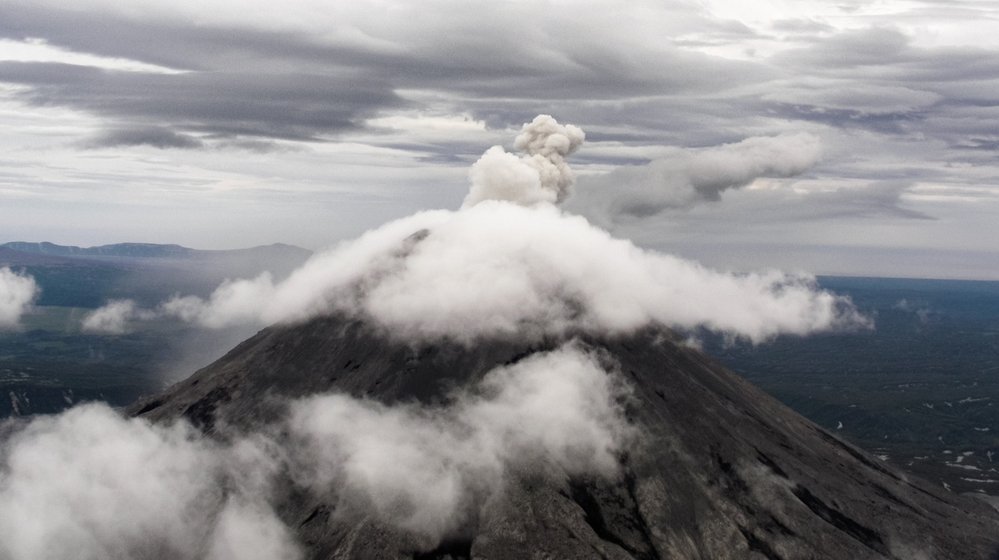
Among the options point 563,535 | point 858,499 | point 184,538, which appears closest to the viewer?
point 563,535

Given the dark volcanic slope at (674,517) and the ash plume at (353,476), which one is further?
the ash plume at (353,476)

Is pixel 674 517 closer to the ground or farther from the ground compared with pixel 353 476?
closer to the ground

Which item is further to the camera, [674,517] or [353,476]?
[353,476]

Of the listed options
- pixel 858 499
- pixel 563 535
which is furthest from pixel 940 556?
Answer: pixel 563 535

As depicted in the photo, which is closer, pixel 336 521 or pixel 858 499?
pixel 336 521

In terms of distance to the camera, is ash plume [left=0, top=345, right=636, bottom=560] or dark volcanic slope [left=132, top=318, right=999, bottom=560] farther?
ash plume [left=0, top=345, right=636, bottom=560]

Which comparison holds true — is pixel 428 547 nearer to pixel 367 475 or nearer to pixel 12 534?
pixel 367 475

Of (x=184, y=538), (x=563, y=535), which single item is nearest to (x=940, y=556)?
(x=563, y=535)

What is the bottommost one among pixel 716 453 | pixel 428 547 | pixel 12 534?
pixel 12 534

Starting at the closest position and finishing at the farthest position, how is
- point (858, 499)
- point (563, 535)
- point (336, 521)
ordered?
point (563, 535) < point (336, 521) < point (858, 499)

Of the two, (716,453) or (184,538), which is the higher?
(716,453)
